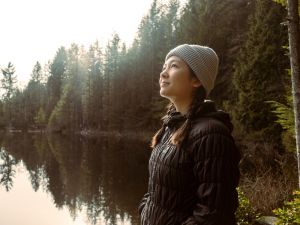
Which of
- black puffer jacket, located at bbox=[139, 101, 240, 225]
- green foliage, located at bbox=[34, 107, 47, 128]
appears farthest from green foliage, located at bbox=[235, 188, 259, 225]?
green foliage, located at bbox=[34, 107, 47, 128]

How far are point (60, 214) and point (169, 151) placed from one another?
1329 centimetres

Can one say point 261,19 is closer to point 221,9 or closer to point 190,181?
point 221,9

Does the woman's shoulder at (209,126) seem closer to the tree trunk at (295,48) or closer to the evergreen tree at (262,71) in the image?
the tree trunk at (295,48)

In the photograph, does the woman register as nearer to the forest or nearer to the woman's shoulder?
the woman's shoulder

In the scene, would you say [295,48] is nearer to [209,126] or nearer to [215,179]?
[209,126]

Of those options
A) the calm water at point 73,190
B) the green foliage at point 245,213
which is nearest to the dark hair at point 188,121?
the green foliage at point 245,213

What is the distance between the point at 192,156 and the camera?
6.89 ft

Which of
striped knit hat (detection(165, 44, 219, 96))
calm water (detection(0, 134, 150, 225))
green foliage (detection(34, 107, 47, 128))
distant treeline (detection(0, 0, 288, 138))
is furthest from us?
green foliage (detection(34, 107, 47, 128))

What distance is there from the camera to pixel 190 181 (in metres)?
2.12

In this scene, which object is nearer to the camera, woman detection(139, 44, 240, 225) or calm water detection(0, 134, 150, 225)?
woman detection(139, 44, 240, 225)

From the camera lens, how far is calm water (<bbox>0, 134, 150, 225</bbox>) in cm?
1391

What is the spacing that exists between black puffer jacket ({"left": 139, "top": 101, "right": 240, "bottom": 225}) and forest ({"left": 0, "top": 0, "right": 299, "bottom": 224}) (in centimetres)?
413

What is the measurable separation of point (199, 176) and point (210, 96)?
94.4 ft

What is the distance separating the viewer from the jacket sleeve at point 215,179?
1.94 meters
